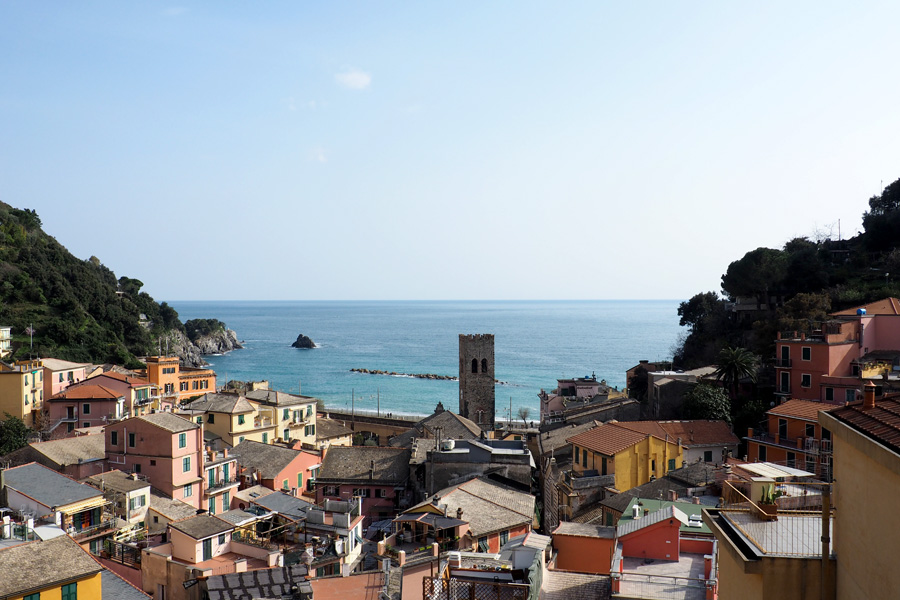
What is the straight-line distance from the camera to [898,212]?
49.0 meters

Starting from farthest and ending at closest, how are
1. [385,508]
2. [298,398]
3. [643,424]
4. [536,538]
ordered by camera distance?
[298,398] < [385,508] < [643,424] < [536,538]

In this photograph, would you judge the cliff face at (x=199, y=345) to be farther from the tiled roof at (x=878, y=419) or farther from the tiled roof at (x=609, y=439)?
the tiled roof at (x=878, y=419)

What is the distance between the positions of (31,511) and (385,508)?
14071 mm

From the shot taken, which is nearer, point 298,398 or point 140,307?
point 298,398

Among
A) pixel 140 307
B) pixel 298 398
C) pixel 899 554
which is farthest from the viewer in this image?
pixel 140 307

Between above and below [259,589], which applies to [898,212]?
above

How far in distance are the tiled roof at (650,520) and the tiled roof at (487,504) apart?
22.6 feet

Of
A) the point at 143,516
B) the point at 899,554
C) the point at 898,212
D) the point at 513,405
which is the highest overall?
the point at 898,212

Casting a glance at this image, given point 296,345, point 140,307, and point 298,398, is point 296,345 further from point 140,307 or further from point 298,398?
point 298,398

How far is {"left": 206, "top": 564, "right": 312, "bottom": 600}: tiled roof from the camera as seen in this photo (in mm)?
15031

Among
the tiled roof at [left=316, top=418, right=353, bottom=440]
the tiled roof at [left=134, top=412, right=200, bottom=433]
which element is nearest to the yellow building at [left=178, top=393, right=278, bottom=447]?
the tiled roof at [left=316, top=418, right=353, bottom=440]

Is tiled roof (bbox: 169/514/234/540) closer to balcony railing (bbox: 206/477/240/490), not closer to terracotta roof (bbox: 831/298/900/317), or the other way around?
balcony railing (bbox: 206/477/240/490)

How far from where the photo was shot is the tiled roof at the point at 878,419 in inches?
175

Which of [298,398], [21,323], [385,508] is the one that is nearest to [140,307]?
[21,323]
